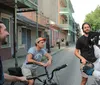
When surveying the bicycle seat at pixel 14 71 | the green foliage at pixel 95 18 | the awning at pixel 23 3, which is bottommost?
the bicycle seat at pixel 14 71

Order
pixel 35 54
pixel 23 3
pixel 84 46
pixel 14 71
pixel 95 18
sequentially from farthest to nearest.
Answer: pixel 95 18 < pixel 23 3 < pixel 84 46 < pixel 35 54 < pixel 14 71

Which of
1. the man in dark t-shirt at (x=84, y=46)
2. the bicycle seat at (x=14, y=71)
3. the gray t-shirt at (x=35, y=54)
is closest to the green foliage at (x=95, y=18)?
the man in dark t-shirt at (x=84, y=46)

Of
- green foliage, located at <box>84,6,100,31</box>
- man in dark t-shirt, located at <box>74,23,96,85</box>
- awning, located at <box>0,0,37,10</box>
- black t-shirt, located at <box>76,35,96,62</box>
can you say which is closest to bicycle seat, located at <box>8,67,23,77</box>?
man in dark t-shirt, located at <box>74,23,96,85</box>

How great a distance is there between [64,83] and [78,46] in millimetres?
4046

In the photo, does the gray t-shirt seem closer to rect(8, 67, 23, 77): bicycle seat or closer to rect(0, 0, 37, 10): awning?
rect(8, 67, 23, 77): bicycle seat

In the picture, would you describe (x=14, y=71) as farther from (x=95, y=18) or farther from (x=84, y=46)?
(x=95, y=18)

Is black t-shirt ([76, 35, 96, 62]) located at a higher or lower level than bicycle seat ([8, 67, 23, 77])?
higher

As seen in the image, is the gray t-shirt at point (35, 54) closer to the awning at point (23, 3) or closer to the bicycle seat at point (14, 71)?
the bicycle seat at point (14, 71)

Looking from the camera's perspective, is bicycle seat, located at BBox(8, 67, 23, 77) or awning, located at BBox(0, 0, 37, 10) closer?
bicycle seat, located at BBox(8, 67, 23, 77)

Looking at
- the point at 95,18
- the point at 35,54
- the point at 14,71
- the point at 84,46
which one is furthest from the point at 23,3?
the point at 95,18

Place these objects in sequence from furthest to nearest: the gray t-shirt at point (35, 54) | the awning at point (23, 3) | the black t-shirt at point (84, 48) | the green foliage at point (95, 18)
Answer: the green foliage at point (95, 18) < the awning at point (23, 3) < the black t-shirt at point (84, 48) < the gray t-shirt at point (35, 54)

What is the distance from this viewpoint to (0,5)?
20984 millimetres

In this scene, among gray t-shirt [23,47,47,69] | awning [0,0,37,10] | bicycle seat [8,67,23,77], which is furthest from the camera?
awning [0,0,37,10]

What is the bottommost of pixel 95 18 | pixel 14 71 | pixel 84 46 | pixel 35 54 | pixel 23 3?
pixel 14 71
